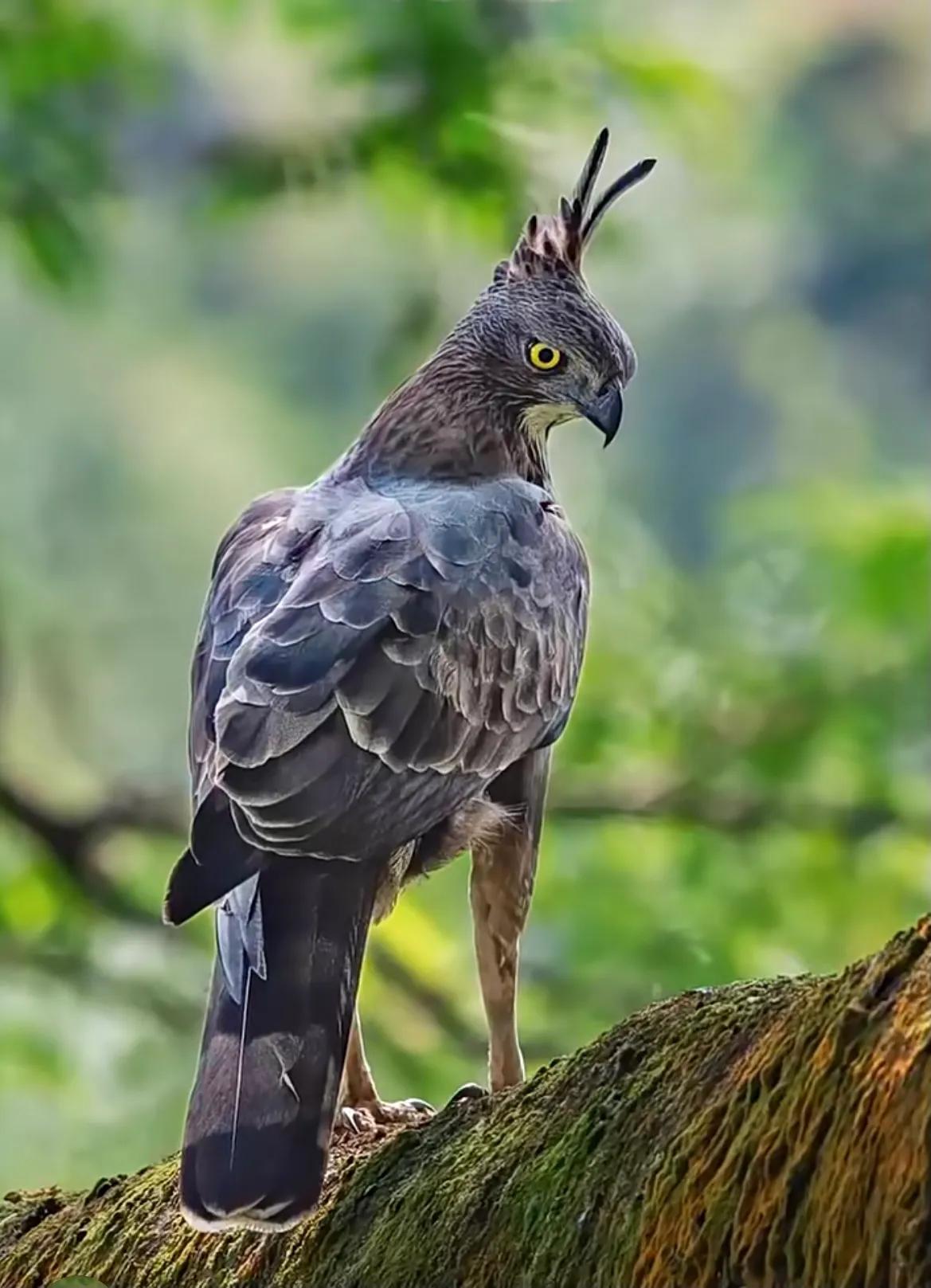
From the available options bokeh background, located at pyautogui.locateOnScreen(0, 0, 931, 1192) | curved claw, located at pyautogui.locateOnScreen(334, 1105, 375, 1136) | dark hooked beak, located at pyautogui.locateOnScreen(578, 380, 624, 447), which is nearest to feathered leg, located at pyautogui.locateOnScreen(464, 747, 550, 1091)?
curved claw, located at pyautogui.locateOnScreen(334, 1105, 375, 1136)

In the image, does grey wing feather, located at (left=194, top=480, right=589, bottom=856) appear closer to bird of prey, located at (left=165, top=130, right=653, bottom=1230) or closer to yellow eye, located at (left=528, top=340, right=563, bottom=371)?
bird of prey, located at (left=165, top=130, right=653, bottom=1230)

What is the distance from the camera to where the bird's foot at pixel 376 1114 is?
3787 mm

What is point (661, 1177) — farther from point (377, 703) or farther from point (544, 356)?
point (544, 356)

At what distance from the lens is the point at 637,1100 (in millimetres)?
2779

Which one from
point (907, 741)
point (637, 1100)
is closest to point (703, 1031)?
point (637, 1100)

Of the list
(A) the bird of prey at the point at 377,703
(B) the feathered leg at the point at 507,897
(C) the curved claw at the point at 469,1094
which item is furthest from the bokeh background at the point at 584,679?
(C) the curved claw at the point at 469,1094

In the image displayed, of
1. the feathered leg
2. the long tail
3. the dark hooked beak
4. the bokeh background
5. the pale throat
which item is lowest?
the long tail

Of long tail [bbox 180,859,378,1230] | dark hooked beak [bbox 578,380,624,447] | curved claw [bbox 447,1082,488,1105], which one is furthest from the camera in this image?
dark hooked beak [bbox 578,380,624,447]

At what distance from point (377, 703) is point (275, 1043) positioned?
0.68 meters

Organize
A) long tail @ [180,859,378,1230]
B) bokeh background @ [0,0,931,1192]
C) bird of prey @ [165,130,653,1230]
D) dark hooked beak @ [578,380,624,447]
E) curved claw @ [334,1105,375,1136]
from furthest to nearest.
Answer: bokeh background @ [0,0,931,1192], dark hooked beak @ [578,380,624,447], curved claw @ [334,1105,375,1136], bird of prey @ [165,130,653,1230], long tail @ [180,859,378,1230]

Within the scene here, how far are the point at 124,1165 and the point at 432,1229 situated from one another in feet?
14.6

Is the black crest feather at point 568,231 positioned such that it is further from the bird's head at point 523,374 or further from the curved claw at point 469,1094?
the curved claw at point 469,1094

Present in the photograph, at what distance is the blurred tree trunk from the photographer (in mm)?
2293

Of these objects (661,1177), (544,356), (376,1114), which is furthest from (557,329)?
(661,1177)
